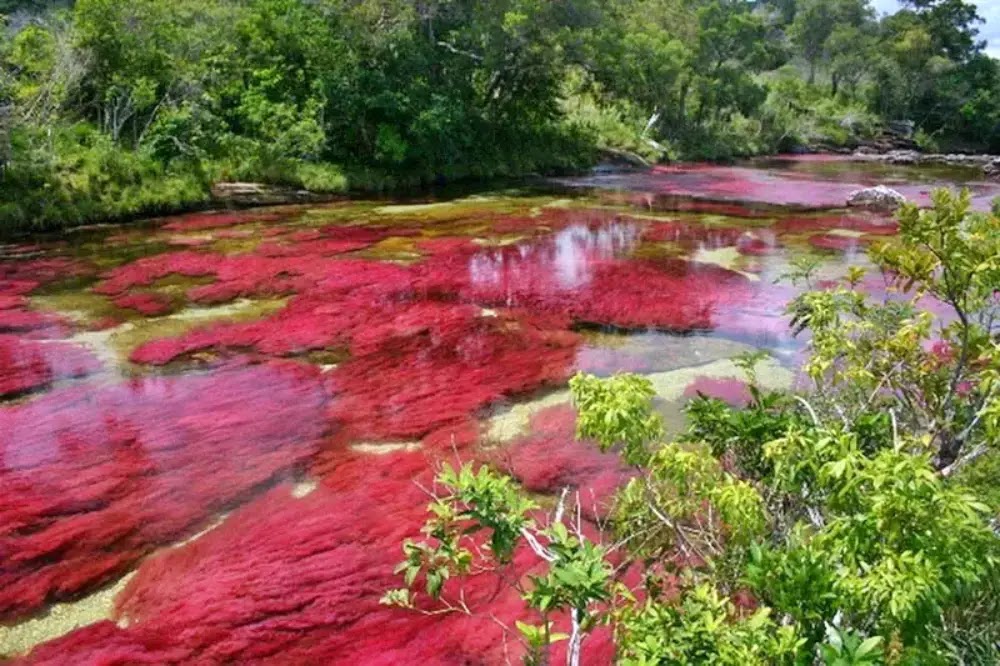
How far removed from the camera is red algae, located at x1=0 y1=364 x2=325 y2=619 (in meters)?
5.43

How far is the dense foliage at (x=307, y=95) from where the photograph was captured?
18.1m

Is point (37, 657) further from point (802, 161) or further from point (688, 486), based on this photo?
point (802, 161)

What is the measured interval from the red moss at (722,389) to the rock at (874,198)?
1562cm

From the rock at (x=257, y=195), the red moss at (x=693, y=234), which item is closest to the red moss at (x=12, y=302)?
the rock at (x=257, y=195)

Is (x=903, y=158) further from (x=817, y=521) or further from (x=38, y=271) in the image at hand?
(x=817, y=521)

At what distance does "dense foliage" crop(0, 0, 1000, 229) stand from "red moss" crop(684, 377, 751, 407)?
14721mm

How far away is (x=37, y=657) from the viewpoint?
4.43 meters

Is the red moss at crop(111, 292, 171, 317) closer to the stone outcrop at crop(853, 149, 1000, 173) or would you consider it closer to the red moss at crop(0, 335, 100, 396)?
the red moss at crop(0, 335, 100, 396)

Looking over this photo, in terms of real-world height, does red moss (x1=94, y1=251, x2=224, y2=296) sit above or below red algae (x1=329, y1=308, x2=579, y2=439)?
above

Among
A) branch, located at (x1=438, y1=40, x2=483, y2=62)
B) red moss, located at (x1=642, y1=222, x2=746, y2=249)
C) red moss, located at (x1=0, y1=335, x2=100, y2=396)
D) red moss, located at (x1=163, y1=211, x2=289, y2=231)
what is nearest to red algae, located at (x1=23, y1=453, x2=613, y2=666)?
red moss, located at (x1=0, y1=335, x2=100, y2=396)

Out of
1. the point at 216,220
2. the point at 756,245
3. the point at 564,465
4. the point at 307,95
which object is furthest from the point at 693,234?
the point at 307,95

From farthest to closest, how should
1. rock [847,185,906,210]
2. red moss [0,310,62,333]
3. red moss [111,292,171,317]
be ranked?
rock [847,185,906,210]
red moss [111,292,171,317]
red moss [0,310,62,333]

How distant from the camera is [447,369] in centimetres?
909

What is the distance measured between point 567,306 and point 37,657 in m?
8.50
